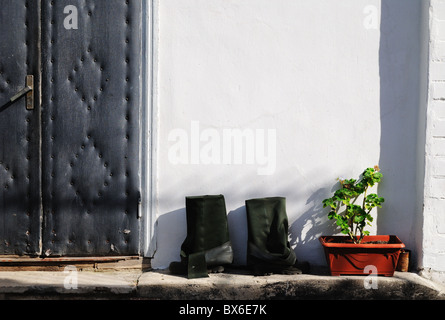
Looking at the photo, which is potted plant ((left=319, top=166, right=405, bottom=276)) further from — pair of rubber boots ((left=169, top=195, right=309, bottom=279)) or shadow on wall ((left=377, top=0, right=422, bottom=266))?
pair of rubber boots ((left=169, top=195, right=309, bottom=279))

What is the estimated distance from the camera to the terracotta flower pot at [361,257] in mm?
3432

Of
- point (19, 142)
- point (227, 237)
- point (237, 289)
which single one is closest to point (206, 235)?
point (227, 237)

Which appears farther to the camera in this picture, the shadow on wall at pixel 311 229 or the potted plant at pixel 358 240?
the shadow on wall at pixel 311 229

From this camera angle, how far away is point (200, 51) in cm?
377

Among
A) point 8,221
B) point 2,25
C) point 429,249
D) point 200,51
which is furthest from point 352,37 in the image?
point 8,221

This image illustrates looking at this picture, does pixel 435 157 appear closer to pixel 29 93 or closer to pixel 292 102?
pixel 292 102

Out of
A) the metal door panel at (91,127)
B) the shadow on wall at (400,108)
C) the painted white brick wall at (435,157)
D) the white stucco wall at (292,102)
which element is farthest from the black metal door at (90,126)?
the painted white brick wall at (435,157)

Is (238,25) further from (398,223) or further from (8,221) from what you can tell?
(8,221)

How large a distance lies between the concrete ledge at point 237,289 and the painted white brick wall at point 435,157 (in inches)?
10.3

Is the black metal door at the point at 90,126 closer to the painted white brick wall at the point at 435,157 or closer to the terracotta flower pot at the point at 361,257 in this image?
the terracotta flower pot at the point at 361,257

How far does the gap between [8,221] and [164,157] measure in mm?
1443

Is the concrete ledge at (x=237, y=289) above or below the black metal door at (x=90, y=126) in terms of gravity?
below

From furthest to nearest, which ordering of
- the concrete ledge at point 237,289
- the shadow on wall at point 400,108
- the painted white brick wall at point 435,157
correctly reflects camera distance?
1. the shadow on wall at point 400,108
2. the painted white brick wall at point 435,157
3. the concrete ledge at point 237,289

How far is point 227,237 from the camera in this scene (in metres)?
3.67
